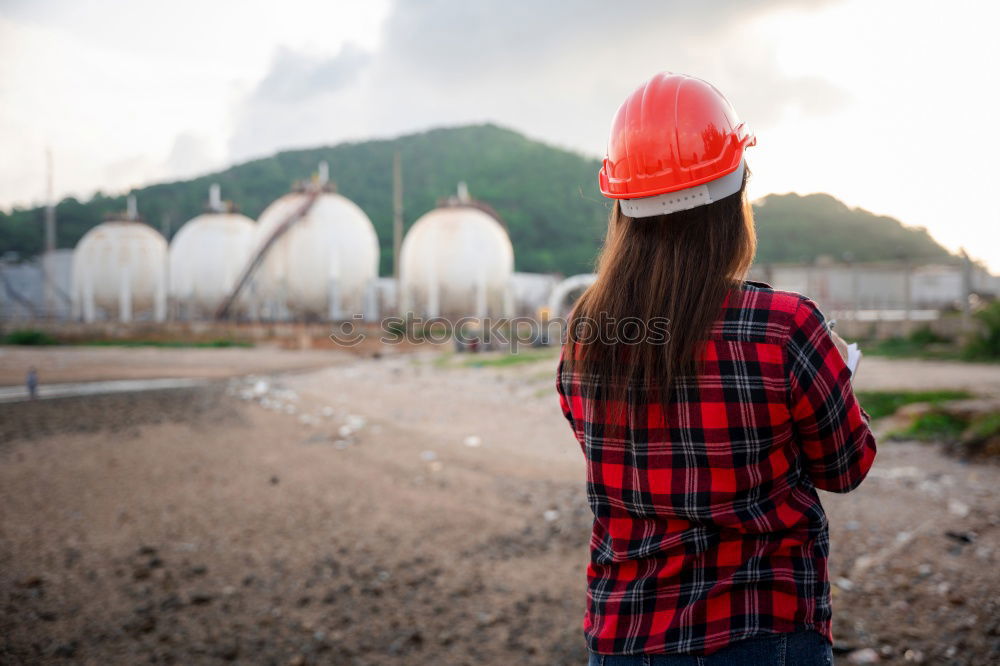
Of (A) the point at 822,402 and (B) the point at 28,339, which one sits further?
(B) the point at 28,339

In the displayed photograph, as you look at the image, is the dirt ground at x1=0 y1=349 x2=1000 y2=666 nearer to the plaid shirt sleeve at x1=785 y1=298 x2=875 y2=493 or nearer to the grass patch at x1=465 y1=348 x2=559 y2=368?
the plaid shirt sleeve at x1=785 y1=298 x2=875 y2=493

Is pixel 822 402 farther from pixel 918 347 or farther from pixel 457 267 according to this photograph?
pixel 457 267

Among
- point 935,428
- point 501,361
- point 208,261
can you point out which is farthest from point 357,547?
point 208,261

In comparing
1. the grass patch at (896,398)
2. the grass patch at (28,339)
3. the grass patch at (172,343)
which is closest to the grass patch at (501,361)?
the grass patch at (896,398)

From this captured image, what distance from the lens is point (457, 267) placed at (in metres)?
24.6

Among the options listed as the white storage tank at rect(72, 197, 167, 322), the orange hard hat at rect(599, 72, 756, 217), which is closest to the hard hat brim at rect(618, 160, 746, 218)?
the orange hard hat at rect(599, 72, 756, 217)

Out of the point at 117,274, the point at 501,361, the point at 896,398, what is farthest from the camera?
the point at 117,274

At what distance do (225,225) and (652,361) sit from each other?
32289mm

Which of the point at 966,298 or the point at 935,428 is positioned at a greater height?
the point at 966,298

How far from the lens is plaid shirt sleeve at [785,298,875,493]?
1.02 metres

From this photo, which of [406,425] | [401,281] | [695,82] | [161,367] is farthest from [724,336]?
[401,281]

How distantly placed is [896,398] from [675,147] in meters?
7.07

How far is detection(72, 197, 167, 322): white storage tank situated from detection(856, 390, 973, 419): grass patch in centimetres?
2899

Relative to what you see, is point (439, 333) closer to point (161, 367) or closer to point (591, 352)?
point (161, 367)
